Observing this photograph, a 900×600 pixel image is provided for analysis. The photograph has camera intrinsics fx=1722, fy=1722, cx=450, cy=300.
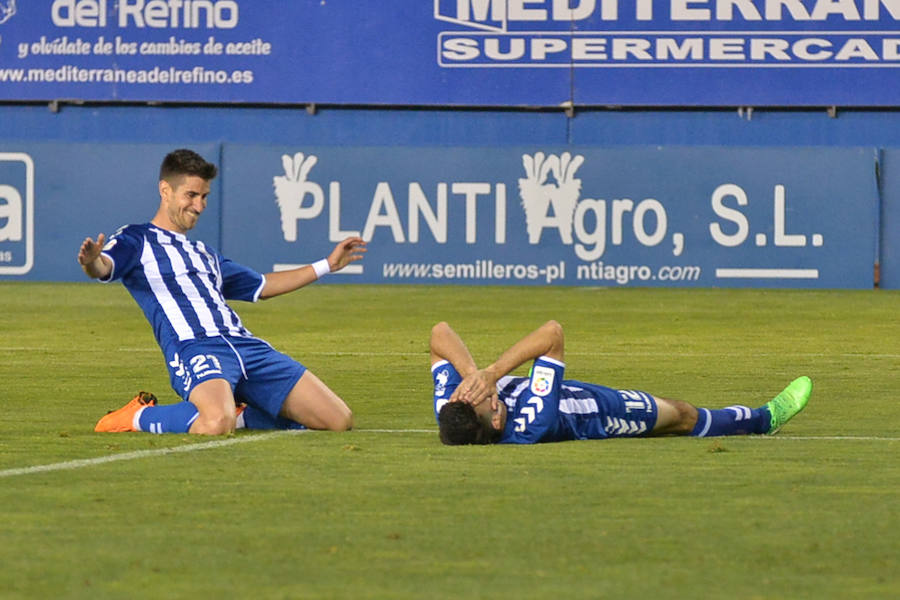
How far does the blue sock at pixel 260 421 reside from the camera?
31.4 feet

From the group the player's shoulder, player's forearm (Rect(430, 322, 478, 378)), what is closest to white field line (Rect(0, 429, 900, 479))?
player's forearm (Rect(430, 322, 478, 378))

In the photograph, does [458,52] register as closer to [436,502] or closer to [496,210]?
[496,210]

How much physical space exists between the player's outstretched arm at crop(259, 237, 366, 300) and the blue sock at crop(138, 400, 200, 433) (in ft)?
3.01

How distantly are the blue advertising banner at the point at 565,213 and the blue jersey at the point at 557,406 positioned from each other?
16.5 m

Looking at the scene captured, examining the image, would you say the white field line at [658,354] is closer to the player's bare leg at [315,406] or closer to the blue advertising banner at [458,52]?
the player's bare leg at [315,406]

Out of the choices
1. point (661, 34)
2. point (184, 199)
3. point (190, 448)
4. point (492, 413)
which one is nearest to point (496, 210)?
point (661, 34)

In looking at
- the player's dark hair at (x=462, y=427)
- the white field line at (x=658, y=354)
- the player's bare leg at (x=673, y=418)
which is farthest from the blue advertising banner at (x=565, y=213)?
the player's dark hair at (x=462, y=427)

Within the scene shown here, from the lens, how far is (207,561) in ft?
17.9

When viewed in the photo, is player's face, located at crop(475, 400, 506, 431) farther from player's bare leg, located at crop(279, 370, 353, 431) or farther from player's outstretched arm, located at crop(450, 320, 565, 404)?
player's bare leg, located at crop(279, 370, 353, 431)

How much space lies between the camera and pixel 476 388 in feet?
25.9

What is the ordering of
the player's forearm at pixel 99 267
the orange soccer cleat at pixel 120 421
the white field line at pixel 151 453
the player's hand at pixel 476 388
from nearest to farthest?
the white field line at pixel 151 453, the player's hand at pixel 476 388, the player's forearm at pixel 99 267, the orange soccer cleat at pixel 120 421

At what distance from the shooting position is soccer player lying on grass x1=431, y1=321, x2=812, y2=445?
8031mm

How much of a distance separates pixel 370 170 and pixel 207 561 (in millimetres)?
20680

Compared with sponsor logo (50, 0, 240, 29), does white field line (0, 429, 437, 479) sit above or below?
below
